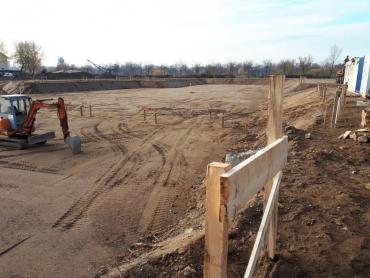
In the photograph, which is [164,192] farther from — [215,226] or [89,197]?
[215,226]

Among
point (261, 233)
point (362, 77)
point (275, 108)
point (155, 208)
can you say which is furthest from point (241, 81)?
point (261, 233)

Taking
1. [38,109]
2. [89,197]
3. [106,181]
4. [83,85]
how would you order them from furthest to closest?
[83,85] < [38,109] < [106,181] < [89,197]

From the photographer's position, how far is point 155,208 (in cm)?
987

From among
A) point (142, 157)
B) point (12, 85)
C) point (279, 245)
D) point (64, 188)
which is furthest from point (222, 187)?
point (12, 85)

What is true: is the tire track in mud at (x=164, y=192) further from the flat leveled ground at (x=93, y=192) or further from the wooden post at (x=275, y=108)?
the wooden post at (x=275, y=108)

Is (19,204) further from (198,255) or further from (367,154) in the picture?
(367,154)

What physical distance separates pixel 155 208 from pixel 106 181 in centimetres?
285

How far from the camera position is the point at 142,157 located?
1541 centimetres

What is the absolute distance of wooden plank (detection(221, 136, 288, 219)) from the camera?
92.8 inches

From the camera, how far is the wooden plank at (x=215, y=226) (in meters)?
2.37

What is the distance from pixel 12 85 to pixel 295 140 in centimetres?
4570

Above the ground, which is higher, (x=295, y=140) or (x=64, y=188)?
(x=295, y=140)

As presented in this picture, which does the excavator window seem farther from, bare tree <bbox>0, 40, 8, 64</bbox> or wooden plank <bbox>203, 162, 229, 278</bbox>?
bare tree <bbox>0, 40, 8, 64</bbox>

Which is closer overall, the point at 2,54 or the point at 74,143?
the point at 74,143
